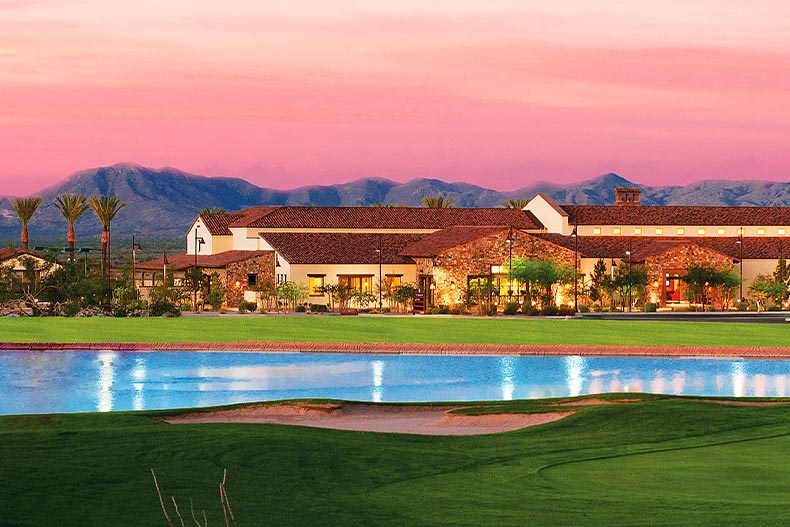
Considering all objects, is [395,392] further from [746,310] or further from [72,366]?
[746,310]

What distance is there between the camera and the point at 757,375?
2883 centimetres

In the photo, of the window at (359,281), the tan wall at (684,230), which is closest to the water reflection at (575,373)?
the window at (359,281)

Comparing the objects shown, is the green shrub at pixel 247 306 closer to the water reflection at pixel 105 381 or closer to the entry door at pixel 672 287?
the entry door at pixel 672 287

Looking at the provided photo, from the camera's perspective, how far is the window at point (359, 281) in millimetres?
64062

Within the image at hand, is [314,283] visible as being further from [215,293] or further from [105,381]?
[105,381]

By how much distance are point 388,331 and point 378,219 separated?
32.4m

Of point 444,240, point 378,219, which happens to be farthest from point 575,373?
point 378,219

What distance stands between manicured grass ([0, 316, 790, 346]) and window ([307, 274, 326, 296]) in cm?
1478

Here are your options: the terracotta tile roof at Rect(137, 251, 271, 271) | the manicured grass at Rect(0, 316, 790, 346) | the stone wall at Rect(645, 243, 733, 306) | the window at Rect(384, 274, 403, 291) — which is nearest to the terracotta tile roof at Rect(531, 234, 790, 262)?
the stone wall at Rect(645, 243, 733, 306)

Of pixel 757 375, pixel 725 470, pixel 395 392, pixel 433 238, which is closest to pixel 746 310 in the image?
pixel 433 238

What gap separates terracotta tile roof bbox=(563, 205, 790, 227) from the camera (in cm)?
7625

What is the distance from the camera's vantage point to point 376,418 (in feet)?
66.2

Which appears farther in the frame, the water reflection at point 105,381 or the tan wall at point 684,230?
the tan wall at point 684,230

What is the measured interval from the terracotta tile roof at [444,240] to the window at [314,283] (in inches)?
194
